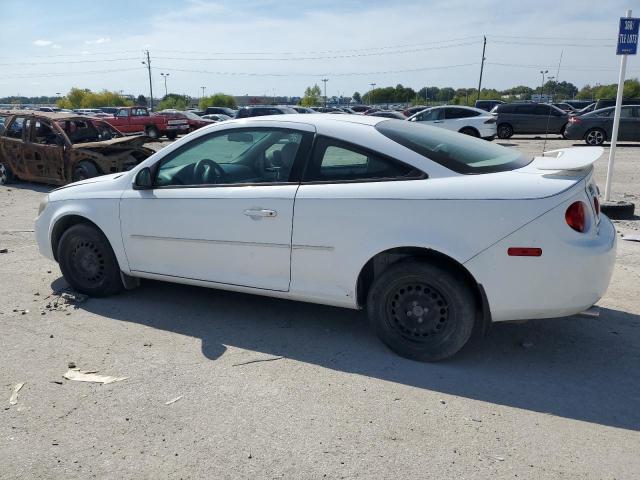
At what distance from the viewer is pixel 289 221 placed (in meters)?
4.02

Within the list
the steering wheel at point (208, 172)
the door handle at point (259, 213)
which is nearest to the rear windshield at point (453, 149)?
the door handle at point (259, 213)

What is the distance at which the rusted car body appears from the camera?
1167 cm

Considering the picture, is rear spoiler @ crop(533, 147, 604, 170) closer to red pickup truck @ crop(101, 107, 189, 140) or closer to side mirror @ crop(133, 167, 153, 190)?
side mirror @ crop(133, 167, 153, 190)

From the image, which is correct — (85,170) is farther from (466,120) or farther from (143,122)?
(143,122)

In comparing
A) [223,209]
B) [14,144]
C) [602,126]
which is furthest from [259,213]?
[602,126]

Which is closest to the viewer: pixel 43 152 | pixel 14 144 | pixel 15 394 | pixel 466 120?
pixel 15 394

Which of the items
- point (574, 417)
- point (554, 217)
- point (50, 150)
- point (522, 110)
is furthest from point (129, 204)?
point (522, 110)

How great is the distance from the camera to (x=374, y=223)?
3.76m

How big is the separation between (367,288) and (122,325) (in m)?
2.01

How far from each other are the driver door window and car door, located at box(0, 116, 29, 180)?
9.45 meters

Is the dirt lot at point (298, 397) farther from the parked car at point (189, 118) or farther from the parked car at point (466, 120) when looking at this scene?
the parked car at point (189, 118)

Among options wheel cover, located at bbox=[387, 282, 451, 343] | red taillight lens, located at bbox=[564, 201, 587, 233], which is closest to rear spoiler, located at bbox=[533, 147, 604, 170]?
red taillight lens, located at bbox=[564, 201, 587, 233]

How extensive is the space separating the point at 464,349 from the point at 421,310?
1.81 ft

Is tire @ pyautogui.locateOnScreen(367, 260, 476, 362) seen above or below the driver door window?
below
